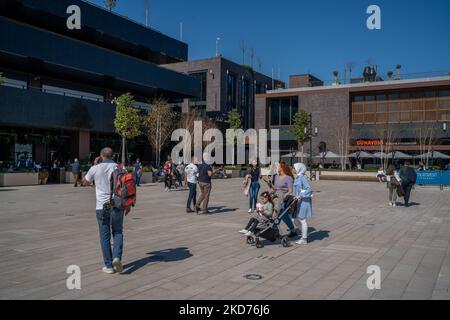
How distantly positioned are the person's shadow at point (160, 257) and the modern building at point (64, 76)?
2418 cm

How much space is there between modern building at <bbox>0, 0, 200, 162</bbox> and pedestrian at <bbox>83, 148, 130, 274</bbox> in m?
24.8

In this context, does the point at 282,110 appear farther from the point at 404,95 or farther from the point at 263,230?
the point at 263,230

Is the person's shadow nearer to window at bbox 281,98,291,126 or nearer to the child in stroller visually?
the child in stroller

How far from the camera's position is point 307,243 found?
894 cm

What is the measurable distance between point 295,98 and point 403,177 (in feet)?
141

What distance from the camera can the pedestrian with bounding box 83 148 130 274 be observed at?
20.5ft

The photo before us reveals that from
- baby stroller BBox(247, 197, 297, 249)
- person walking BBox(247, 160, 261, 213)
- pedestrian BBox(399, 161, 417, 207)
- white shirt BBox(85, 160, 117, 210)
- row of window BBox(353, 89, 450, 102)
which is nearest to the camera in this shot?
white shirt BBox(85, 160, 117, 210)

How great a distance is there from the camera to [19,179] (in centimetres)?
2541

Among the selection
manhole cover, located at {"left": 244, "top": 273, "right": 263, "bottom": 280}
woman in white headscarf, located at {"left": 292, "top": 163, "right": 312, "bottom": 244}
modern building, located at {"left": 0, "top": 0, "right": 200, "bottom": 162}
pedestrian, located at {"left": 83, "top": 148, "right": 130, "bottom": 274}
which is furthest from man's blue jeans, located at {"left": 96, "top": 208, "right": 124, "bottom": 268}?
modern building, located at {"left": 0, "top": 0, "right": 200, "bottom": 162}

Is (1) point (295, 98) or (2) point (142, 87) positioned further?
(1) point (295, 98)

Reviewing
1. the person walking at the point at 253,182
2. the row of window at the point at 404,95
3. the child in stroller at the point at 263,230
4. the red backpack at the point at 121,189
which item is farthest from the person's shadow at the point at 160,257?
the row of window at the point at 404,95

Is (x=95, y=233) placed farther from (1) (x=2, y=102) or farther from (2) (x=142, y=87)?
(2) (x=142, y=87)

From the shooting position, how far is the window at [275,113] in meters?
59.2
